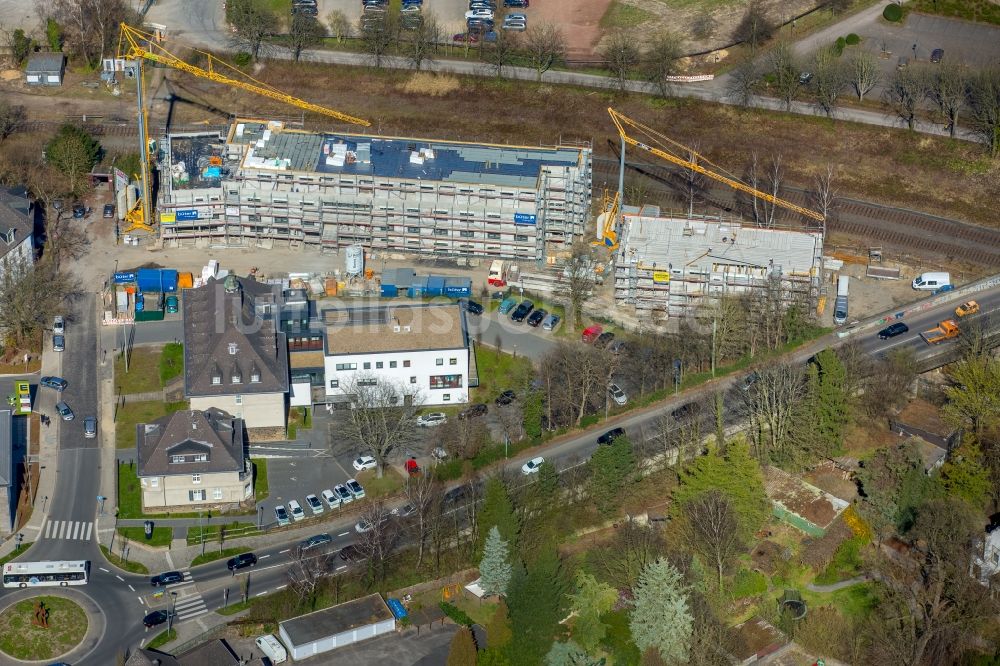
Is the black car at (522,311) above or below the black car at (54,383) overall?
above

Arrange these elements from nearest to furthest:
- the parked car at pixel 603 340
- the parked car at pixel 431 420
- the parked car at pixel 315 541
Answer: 1. the parked car at pixel 315 541
2. the parked car at pixel 431 420
3. the parked car at pixel 603 340

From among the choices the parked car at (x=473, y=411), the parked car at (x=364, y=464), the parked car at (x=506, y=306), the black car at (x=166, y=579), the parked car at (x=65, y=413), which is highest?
the parked car at (x=506, y=306)

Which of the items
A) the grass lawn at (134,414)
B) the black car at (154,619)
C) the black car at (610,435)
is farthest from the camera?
the grass lawn at (134,414)

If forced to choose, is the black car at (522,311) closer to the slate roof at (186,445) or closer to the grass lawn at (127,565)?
the slate roof at (186,445)

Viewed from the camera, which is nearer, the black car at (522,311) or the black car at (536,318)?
the black car at (536,318)

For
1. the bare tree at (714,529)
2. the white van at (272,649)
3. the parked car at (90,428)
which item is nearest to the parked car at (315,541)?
the white van at (272,649)

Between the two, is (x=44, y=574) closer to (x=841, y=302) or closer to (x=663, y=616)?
(x=663, y=616)

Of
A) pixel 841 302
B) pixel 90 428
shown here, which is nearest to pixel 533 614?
pixel 90 428
